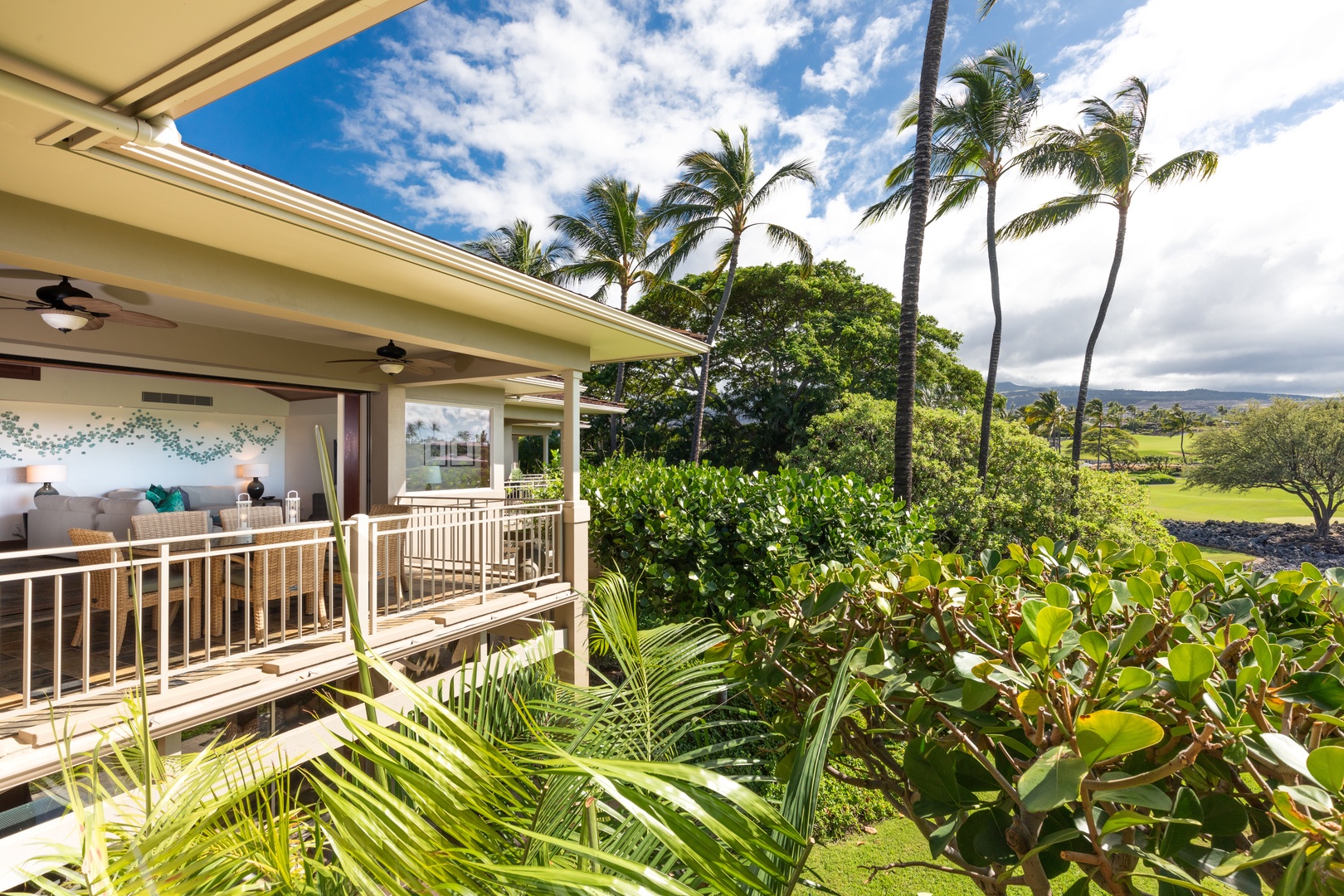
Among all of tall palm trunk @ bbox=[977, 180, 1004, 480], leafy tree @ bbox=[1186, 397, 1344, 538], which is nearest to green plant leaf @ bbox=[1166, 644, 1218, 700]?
tall palm trunk @ bbox=[977, 180, 1004, 480]

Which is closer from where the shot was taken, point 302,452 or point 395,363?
point 395,363

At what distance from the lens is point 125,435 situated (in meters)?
8.99

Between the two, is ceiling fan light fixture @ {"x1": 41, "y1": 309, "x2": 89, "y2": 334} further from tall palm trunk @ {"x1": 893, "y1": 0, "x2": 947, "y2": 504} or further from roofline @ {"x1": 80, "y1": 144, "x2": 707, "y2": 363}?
tall palm trunk @ {"x1": 893, "y1": 0, "x2": 947, "y2": 504}

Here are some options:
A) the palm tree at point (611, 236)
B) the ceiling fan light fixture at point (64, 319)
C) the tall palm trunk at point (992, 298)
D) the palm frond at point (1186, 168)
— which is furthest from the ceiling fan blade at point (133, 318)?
the palm frond at point (1186, 168)

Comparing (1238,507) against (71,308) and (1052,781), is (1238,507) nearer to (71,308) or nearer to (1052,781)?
(1052,781)

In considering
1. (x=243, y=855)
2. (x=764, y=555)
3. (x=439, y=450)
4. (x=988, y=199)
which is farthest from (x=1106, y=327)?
(x=243, y=855)

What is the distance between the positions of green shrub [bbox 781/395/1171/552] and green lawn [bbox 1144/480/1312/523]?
1627 cm

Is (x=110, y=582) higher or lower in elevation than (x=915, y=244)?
lower

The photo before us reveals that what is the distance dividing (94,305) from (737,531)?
554 cm

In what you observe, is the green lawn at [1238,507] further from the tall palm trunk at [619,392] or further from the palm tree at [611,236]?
the palm tree at [611,236]

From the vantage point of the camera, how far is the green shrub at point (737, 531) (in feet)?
19.5

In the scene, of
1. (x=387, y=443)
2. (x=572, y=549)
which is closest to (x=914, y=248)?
(x=572, y=549)

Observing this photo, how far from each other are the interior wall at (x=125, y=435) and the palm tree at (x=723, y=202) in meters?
10.1

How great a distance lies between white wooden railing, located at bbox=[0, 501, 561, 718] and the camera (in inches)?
132
